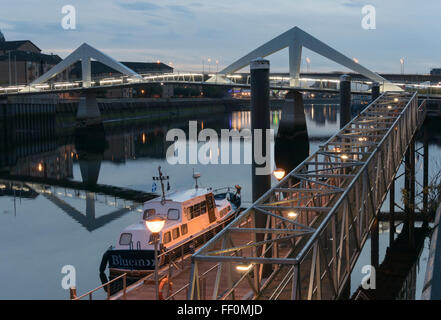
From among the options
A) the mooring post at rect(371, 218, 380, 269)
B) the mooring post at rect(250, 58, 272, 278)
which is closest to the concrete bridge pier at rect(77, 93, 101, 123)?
the mooring post at rect(371, 218, 380, 269)

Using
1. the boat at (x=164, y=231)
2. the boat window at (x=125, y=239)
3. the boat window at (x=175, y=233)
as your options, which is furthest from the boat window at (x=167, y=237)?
the boat window at (x=125, y=239)

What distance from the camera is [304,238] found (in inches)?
414

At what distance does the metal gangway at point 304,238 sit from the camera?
9.28 m

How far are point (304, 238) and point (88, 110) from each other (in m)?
69.0

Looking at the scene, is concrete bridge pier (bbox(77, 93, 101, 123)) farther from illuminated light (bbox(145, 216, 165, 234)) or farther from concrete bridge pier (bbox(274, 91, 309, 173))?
illuminated light (bbox(145, 216, 165, 234))

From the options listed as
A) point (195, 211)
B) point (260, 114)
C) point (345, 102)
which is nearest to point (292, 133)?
point (345, 102)

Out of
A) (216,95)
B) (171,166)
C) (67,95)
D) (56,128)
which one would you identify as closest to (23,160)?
(171,166)

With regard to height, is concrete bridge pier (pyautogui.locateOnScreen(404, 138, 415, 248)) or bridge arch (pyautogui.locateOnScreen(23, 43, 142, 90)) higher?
bridge arch (pyautogui.locateOnScreen(23, 43, 142, 90))

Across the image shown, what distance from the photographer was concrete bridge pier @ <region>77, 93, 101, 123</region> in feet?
249

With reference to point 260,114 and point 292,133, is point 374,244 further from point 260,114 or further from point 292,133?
point 292,133

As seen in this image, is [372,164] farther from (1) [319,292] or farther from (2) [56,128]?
(2) [56,128]

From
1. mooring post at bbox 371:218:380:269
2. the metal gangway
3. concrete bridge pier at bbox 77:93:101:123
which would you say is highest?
concrete bridge pier at bbox 77:93:101:123

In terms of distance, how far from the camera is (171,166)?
48.4 meters

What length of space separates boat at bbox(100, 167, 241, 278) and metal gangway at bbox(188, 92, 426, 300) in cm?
189
